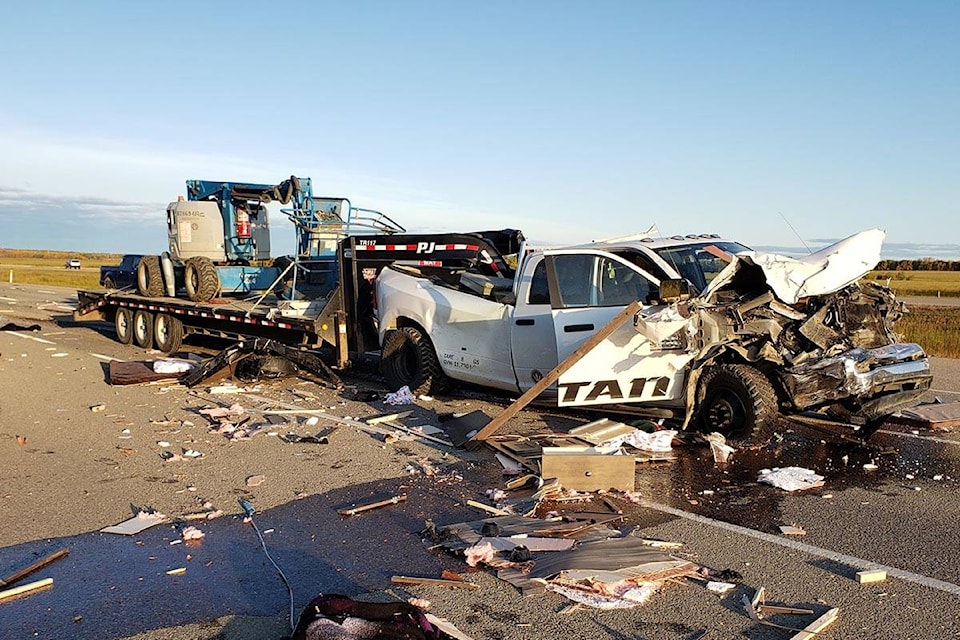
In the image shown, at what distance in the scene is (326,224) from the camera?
647 inches

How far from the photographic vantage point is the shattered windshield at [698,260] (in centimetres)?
891

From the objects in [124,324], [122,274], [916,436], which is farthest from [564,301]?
[122,274]

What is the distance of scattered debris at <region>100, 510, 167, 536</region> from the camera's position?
19.6 feet

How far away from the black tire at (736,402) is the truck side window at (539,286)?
6.71 ft

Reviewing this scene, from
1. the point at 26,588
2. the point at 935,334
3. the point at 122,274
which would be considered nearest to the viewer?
the point at 26,588

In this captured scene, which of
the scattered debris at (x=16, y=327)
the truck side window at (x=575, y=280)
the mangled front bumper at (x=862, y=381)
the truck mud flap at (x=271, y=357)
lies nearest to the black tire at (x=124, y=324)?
the scattered debris at (x=16, y=327)

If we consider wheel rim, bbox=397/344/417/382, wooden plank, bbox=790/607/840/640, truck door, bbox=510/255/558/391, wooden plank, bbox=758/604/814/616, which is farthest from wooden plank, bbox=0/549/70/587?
wheel rim, bbox=397/344/417/382

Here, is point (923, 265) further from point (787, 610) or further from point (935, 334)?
point (787, 610)

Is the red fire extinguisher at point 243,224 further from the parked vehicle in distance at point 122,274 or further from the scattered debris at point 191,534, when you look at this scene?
the scattered debris at point 191,534

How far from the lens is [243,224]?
18109mm

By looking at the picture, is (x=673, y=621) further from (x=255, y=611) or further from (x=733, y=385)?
(x=733, y=385)

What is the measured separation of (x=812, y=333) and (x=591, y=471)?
2932mm

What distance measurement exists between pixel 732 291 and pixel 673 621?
15.3 feet

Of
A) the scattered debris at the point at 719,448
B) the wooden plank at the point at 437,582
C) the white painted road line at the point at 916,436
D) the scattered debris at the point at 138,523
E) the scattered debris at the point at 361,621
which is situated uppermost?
the scattered debris at the point at 361,621
